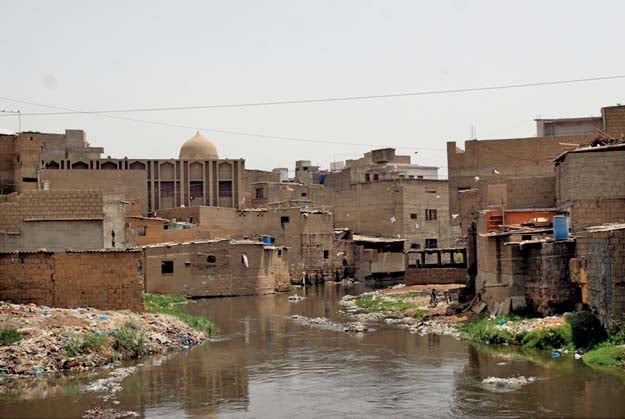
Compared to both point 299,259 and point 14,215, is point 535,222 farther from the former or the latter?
point 299,259

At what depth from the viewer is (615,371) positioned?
15.7 m

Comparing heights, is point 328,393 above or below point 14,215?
below

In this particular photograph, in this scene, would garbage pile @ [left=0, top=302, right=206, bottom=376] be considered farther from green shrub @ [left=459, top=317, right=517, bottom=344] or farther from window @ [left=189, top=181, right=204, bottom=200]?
window @ [left=189, top=181, right=204, bottom=200]

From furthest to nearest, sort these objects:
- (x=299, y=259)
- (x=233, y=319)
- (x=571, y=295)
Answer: (x=299, y=259) < (x=233, y=319) < (x=571, y=295)

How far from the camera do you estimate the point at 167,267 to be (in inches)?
1398

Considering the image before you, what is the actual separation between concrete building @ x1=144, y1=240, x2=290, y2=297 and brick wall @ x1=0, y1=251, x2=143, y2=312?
13416 mm

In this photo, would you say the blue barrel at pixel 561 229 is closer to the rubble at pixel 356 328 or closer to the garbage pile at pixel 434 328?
the garbage pile at pixel 434 328

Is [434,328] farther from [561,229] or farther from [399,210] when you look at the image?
[399,210]

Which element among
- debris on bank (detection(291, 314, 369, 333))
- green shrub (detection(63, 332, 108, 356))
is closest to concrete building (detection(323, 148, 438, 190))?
debris on bank (detection(291, 314, 369, 333))

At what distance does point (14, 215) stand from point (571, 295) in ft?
46.4

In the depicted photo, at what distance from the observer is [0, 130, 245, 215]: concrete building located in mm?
47000

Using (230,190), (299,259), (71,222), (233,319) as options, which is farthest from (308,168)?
(71,222)

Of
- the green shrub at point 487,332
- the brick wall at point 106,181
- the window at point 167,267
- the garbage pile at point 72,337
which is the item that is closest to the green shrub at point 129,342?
the garbage pile at point 72,337

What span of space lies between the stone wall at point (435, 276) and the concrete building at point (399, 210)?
44.0 feet
